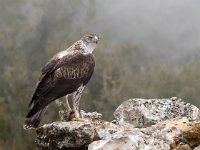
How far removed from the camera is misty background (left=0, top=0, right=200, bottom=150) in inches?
1778

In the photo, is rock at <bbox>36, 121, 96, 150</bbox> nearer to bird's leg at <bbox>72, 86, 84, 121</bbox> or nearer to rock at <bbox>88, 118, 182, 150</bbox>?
rock at <bbox>88, 118, 182, 150</bbox>

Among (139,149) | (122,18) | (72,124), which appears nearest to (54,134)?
(72,124)

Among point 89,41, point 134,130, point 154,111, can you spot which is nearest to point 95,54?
point 89,41

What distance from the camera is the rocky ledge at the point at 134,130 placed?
6.17 m

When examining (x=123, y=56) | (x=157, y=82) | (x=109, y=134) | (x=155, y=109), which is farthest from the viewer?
(x=123, y=56)

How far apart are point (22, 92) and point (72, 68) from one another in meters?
42.2

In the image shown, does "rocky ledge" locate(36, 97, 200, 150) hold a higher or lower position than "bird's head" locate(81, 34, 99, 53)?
lower

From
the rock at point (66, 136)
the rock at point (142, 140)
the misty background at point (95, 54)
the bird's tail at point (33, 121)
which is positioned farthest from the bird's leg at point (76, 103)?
the misty background at point (95, 54)

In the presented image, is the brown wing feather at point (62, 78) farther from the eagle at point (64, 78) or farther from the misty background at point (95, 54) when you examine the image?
the misty background at point (95, 54)

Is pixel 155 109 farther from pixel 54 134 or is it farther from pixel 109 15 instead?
pixel 109 15

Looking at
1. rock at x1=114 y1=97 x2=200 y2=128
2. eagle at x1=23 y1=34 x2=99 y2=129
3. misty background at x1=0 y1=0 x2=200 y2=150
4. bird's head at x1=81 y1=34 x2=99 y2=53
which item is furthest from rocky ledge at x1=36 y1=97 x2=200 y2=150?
misty background at x1=0 y1=0 x2=200 y2=150

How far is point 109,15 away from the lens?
363ft

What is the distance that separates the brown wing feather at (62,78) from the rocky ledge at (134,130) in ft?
1.75

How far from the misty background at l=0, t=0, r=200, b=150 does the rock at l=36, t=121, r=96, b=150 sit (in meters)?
13.1
